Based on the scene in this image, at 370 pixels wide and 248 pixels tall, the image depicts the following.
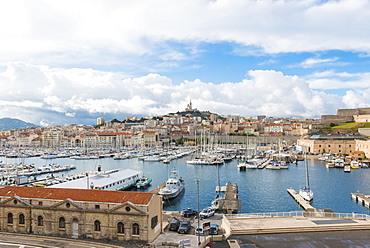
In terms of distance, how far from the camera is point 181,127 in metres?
127

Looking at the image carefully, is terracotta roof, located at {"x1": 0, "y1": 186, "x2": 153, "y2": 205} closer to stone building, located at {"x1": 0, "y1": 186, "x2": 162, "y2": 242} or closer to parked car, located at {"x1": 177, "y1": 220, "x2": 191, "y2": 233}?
stone building, located at {"x1": 0, "y1": 186, "x2": 162, "y2": 242}

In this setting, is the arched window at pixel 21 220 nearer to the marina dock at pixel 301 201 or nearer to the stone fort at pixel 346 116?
the marina dock at pixel 301 201

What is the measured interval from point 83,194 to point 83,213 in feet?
3.07

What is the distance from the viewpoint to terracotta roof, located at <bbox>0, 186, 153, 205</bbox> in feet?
41.3

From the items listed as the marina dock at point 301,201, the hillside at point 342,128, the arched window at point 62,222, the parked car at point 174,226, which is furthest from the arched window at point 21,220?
the hillside at point 342,128

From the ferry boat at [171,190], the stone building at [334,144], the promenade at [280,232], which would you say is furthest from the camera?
the stone building at [334,144]

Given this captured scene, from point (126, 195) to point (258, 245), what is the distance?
227 inches

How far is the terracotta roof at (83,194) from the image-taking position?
495 inches

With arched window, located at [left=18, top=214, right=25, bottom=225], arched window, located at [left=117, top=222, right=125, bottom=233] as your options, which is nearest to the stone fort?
arched window, located at [left=117, top=222, right=125, bottom=233]

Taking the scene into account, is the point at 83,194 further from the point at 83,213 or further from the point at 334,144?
the point at 334,144

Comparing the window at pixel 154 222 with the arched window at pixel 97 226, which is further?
the arched window at pixel 97 226

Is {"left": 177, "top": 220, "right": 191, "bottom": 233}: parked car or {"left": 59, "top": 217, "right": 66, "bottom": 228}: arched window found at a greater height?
{"left": 59, "top": 217, "right": 66, "bottom": 228}: arched window

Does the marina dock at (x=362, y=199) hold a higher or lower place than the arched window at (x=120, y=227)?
lower

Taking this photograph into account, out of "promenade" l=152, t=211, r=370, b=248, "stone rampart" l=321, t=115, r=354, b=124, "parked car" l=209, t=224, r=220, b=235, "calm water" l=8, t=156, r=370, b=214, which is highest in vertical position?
"stone rampart" l=321, t=115, r=354, b=124
